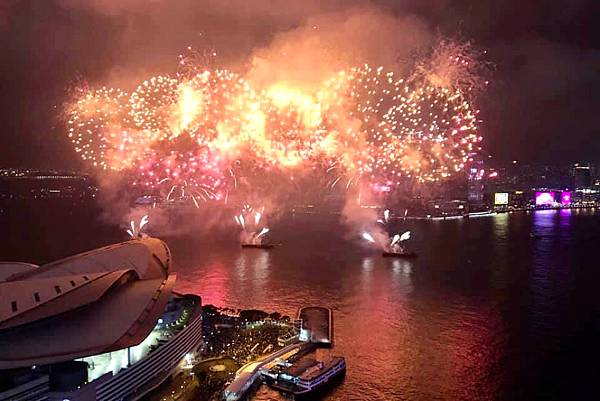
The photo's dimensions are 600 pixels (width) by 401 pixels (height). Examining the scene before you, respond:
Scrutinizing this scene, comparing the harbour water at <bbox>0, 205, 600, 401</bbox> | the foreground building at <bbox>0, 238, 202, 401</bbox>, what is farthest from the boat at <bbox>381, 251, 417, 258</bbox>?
the foreground building at <bbox>0, 238, 202, 401</bbox>

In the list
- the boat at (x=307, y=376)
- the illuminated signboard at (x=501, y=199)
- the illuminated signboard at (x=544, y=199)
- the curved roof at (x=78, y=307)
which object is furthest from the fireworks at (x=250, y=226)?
the illuminated signboard at (x=544, y=199)

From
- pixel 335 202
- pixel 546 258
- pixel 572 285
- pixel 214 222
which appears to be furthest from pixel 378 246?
pixel 335 202

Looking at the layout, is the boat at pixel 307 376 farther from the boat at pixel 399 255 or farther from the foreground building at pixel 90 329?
the boat at pixel 399 255

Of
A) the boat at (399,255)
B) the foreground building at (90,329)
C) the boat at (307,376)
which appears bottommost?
the boat at (307,376)

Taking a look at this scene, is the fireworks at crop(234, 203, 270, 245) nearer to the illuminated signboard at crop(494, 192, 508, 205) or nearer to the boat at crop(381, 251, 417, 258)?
the boat at crop(381, 251, 417, 258)

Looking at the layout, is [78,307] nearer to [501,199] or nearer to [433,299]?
[433,299]

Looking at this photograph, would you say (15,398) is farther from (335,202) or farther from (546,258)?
(335,202)

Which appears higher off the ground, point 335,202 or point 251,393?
point 335,202
